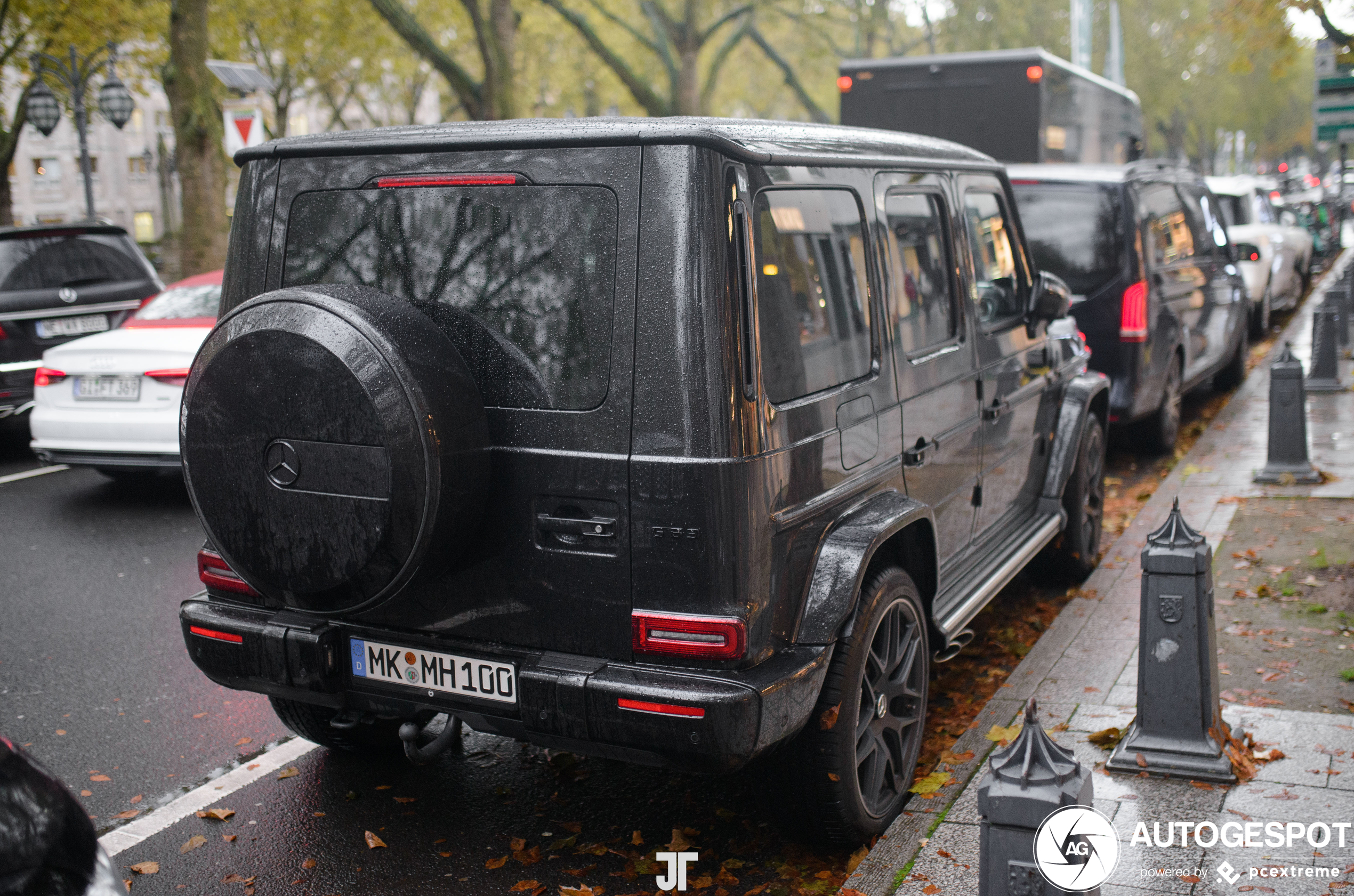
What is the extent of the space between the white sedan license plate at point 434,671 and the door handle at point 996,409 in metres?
2.45

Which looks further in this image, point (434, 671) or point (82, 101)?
point (82, 101)

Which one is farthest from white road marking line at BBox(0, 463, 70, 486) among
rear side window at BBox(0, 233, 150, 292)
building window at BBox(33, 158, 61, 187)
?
building window at BBox(33, 158, 61, 187)

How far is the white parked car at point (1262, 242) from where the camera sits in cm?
1482

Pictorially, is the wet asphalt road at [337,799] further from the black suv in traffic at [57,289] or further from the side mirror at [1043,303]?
the black suv in traffic at [57,289]

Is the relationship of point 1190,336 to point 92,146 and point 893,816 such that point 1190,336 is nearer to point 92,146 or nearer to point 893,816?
point 893,816

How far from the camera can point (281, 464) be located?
10.6ft


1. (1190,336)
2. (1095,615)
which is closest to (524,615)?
(1095,615)

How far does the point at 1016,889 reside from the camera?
8.65 feet

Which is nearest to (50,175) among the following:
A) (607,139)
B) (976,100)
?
(976,100)

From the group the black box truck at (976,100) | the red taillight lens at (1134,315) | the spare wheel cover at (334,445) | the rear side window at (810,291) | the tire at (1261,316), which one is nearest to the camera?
the spare wheel cover at (334,445)

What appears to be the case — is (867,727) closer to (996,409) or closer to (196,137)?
(996,409)

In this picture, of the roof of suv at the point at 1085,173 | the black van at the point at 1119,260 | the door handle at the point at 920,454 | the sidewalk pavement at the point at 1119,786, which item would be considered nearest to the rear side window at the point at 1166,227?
the black van at the point at 1119,260

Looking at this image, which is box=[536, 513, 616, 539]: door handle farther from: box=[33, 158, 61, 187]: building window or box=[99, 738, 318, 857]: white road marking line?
box=[33, 158, 61, 187]: building window

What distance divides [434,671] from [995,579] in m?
2.43
